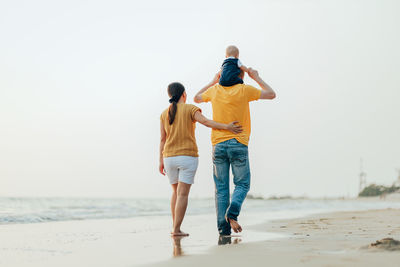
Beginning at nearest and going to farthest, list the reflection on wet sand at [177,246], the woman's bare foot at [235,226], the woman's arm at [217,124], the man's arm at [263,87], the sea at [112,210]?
1. the reflection on wet sand at [177,246]
2. the woman's bare foot at [235,226]
3. the woman's arm at [217,124]
4. the man's arm at [263,87]
5. the sea at [112,210]

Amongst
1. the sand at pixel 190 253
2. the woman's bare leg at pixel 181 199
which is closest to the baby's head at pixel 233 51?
the woman's bare leg at pixel 181 199

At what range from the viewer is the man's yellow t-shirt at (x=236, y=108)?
5.21 m

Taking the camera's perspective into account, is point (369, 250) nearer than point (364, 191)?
Yes

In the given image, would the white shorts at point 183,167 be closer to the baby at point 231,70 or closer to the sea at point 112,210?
the baby at point 231,70

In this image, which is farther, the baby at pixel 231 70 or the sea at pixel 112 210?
the sea at pixel 112 210

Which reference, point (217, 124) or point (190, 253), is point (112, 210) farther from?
point (190, 253)

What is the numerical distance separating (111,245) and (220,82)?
7.65 feet

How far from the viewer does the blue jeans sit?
5141 mm

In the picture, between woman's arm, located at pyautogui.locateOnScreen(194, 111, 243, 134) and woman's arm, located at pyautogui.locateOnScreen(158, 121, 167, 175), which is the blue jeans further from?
woman's arm, located at pyautogui.locateOnScreen(158, 121, 167, 175)

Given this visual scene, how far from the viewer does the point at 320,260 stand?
3.07 metres

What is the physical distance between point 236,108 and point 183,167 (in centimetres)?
96

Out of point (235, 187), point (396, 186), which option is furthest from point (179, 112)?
point (396, 186)

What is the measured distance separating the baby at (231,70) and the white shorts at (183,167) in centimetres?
103

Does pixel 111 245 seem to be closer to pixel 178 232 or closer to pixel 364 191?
pixel 178 232
